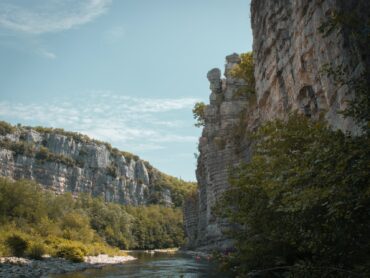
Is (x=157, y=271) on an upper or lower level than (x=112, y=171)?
lower

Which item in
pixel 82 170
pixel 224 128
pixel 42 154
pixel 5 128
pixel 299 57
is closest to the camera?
pixel 299 57

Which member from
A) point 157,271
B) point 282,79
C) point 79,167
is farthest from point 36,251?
point 79,167

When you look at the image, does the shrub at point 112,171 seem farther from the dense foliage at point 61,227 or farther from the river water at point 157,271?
the river water at point 157,271

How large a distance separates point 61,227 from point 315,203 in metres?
58.5

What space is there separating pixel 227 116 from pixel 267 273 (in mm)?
30556

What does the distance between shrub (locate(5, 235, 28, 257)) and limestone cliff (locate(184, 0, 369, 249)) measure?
19.9 meters

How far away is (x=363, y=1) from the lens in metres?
13.4

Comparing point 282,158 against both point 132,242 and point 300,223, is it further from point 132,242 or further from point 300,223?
point 132,242

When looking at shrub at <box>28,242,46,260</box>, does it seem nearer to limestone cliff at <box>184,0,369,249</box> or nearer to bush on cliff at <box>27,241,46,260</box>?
bush on cliff at <box>27,241,46,260</box>

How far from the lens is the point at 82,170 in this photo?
535 ft

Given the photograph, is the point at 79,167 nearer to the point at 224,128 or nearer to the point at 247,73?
the point at 224,128

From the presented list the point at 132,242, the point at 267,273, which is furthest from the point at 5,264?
the point at 132,242

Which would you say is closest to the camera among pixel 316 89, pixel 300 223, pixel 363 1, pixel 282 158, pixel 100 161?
pixel 300 223

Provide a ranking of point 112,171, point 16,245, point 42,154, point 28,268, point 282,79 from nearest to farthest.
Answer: point 282,79, point 28,268, point 16,245, point 42,154, point 112,171
